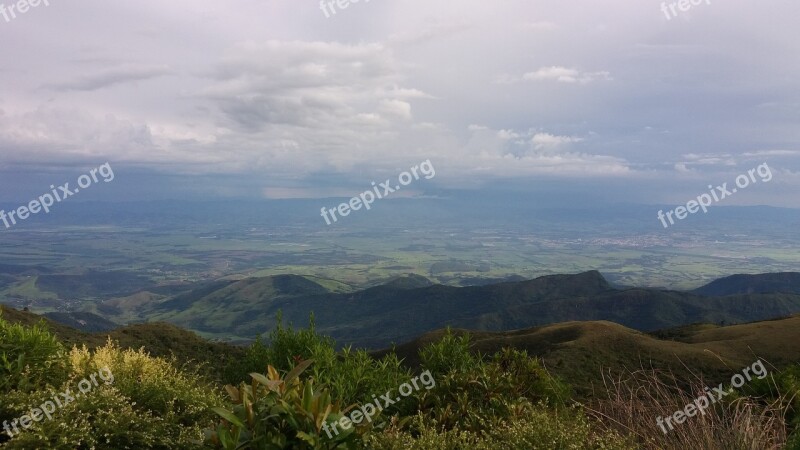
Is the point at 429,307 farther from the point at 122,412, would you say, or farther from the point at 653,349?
the point at 122,412

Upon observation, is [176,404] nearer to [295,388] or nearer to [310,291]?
[295,388]

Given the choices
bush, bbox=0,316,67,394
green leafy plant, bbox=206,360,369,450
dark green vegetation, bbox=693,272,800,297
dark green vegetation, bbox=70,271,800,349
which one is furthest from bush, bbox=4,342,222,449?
dark green vegetation, bbox=693,272,800,297

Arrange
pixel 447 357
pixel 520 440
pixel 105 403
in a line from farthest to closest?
pixel 447 357 → pixel 105 403 → pixel 520 440

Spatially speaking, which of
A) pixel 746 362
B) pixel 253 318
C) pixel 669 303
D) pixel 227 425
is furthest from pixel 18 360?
pixel 253 318

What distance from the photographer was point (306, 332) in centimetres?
1081

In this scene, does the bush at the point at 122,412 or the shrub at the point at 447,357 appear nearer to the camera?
the bush at the point at 122,412

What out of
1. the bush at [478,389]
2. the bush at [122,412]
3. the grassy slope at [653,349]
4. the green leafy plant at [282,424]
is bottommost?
the grassy slope at [653,349]

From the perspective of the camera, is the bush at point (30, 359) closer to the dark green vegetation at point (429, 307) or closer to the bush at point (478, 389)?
the bush at point (478, 389)

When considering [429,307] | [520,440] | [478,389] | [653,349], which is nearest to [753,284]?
[429,307]

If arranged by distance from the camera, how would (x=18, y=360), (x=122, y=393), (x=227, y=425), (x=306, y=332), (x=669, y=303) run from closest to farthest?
(x=227, y=425)
(x=122, y=393)
(x=18, y=360)
(x=306, y=332)
(x=669, y=303)

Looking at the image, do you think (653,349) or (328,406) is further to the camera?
(653,349)

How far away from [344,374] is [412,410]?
4.46ft

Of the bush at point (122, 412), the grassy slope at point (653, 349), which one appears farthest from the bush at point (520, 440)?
the grassy slope at point (653, 349)

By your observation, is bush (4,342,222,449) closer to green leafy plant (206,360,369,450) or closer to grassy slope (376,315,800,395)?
green leafy plant (206,360,369,450)
